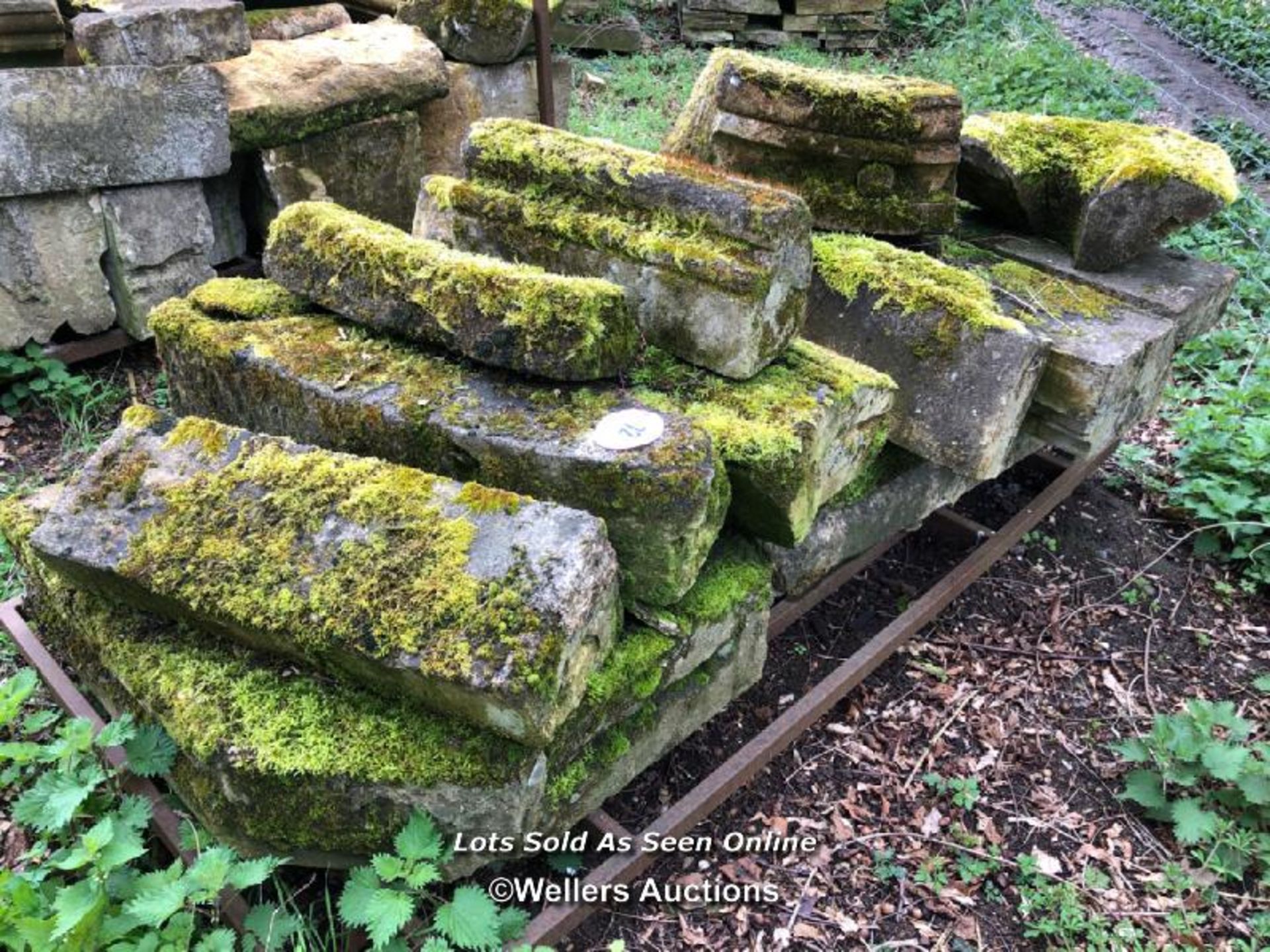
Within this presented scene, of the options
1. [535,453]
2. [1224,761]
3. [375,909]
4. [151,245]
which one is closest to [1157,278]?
[1224,761]

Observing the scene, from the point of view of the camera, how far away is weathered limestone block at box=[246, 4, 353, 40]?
5043 mm

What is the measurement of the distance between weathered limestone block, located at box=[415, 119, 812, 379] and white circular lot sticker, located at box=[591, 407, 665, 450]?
0.40 meters

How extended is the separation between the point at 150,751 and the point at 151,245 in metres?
2.68

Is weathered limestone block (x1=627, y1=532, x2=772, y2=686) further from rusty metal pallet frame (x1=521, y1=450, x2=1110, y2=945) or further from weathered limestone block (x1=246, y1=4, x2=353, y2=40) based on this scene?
weathered limestone block (x1=246, y1=4, x2=353, y2=40)

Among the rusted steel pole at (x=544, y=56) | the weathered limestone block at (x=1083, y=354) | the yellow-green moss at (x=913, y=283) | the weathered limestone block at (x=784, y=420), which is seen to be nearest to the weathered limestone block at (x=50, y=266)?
the rusted steel pole at (x=544, y=56)

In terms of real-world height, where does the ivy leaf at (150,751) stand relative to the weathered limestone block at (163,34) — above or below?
below

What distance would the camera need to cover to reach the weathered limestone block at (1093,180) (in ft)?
11.5

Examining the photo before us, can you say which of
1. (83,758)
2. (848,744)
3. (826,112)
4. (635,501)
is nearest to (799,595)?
(848,744)

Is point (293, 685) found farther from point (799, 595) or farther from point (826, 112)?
point (826, 112)

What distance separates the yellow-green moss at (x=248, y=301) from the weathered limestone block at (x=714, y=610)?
147 cm

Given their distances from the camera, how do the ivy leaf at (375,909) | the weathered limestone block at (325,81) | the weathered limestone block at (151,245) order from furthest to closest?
the weathered limestone block at (325,81)
the weathered limestone block at (151,245)
the ivy leaf at (375,909)

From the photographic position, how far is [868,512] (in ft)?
10.8

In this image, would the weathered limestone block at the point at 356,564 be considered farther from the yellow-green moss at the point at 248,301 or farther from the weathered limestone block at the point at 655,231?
the weathered limestone block at the point at 655,231

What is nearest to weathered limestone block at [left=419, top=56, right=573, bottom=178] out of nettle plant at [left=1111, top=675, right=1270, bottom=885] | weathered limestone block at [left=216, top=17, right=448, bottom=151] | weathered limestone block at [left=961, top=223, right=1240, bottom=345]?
weathered limestone block at [left=216, top=17, right=448, bottom=151]
